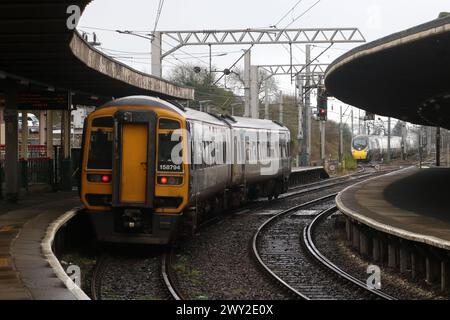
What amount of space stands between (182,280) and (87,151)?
11.8 ft

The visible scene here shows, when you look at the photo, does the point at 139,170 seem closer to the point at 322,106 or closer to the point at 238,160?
the point at 238,160

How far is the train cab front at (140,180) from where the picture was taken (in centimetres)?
1295

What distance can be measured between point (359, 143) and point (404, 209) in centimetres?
4959

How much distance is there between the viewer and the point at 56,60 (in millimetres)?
15219

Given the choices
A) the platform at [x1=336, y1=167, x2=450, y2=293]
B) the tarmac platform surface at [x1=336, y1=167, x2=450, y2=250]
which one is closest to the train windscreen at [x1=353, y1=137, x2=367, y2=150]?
the tarmac platform surface at [x1=336, y1=167, x2=450, y2=250]

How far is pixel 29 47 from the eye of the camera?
13.5m

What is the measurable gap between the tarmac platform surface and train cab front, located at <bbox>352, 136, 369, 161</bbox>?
124ft

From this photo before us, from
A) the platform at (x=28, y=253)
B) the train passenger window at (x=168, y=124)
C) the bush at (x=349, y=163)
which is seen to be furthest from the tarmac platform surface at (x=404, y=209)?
the bush at (x=349, y=163)

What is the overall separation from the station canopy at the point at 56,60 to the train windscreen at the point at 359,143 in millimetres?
41745

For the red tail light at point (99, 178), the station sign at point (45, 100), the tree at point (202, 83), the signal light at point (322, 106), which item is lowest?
the red tail light at point (99, 178)

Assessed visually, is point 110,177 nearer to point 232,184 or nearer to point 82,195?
point 82,195

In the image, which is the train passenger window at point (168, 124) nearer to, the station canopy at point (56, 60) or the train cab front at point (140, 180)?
the train cab front at point (140, 180)

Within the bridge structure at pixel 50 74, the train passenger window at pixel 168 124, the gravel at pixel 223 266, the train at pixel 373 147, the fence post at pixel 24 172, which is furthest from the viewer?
the train at pixel 373 147

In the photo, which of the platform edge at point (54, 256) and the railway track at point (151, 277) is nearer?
the platform edge at point (54, 256)
